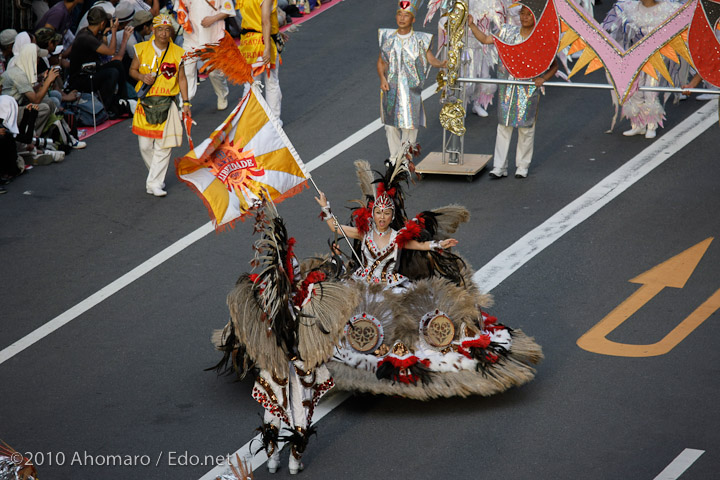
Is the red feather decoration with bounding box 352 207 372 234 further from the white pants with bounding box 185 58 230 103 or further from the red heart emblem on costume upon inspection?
the white pants with bounding box 185 58 230 103

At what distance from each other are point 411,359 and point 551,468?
143cm

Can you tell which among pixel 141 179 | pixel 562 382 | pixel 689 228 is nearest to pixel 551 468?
pixel 562 382

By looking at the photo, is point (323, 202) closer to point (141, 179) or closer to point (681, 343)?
point (681, 343)

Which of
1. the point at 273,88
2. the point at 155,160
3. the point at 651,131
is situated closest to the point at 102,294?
the point at 155,160

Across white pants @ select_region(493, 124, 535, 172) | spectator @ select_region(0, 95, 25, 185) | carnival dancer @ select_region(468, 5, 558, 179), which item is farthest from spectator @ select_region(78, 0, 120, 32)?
white pants @ select_region(493, 124, 535, 172)

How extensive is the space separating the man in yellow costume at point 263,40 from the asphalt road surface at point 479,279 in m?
0.79

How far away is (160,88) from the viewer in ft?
41.5

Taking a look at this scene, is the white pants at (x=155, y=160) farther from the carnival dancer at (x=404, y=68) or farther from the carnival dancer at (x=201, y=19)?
the carnival dancer at (x=404, y=68)

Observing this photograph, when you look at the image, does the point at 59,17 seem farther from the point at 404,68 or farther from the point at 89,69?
the point at 404,68

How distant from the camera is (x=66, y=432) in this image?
8.36 m

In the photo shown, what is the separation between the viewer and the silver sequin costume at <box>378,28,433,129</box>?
42.3ft

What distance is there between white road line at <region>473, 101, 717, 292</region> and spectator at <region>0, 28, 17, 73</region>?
299 inches

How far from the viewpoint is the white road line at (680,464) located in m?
7.49

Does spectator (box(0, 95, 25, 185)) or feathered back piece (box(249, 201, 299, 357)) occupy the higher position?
feathered back piece (box(249, 201, 299, 357))
